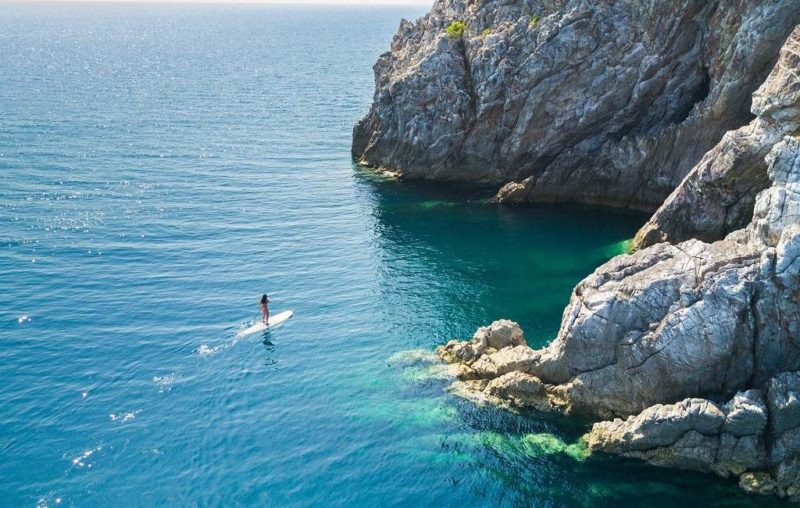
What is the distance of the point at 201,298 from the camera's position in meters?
61.9

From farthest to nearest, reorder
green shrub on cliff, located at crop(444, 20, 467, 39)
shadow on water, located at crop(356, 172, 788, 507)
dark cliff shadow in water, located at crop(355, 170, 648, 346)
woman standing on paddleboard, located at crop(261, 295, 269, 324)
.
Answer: green shrub on cliff, located at crop(444, 20, 467, 39) → dark cliff shadow in water, located at crop(355, 170, 648, 346) → woman standing on paddleboard, located at crop(261, 295, 269, 324) → shadow on water, located at crop(356, 172, 788, 507)

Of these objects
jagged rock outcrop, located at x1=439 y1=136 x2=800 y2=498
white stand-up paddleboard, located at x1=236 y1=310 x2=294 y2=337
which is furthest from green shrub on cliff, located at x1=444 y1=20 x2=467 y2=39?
jagged rock outcrop, located at x1=439 y1=136 x2=800 y2=498

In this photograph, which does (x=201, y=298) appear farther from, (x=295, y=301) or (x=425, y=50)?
(x=425, y=50)

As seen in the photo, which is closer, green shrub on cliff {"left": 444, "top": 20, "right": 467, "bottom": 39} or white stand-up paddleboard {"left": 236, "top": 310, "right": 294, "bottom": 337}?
white stand-up paddleboard {"left": 236, "top": 310, "right": 294, "bottom": 337}

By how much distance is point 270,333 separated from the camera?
57031mm

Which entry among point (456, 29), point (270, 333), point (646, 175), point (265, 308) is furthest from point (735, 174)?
point (456, 29)

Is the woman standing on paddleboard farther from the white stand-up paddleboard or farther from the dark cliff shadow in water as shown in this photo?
the dark cliff shadow in water

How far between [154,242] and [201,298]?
557 inches

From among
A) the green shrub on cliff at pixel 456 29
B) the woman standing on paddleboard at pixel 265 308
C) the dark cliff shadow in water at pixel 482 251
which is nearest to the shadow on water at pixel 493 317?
the dark cliff shadow in water at pixel 482 251

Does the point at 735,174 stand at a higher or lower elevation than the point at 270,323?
higher

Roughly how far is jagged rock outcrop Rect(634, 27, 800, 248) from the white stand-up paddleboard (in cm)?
3374

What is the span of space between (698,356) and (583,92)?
4428cm

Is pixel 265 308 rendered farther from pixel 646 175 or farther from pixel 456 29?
pixel 456 29

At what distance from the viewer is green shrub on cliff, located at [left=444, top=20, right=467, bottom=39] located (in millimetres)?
91062
